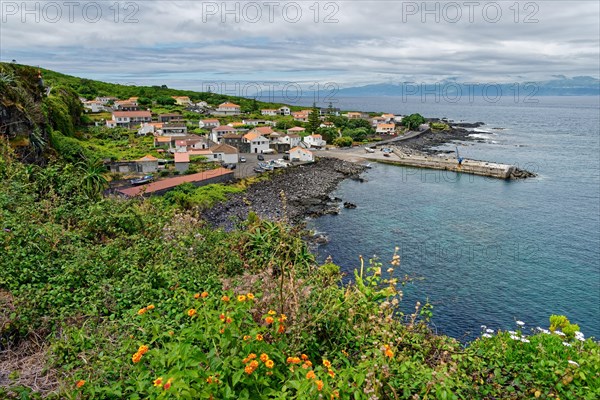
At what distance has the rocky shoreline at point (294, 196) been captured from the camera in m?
34.2

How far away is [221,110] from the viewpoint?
99312mm

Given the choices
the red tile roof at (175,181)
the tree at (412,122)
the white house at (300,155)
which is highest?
the tree at (412,122)

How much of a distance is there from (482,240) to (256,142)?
39.1 meters

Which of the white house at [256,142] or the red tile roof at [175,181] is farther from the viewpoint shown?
the white house at [256,142]

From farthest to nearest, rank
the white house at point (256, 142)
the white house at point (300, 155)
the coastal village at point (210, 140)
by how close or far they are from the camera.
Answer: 1. the white house at point (256, 142)
2. the white house at point (300, 155)
3. the coastal village at point (210, 140)

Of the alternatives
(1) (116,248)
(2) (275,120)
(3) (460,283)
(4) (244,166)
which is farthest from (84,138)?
(1) (116,248)

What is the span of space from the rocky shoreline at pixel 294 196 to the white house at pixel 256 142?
9357mm

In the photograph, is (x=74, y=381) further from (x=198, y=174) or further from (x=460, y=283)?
(x=198, y=174)

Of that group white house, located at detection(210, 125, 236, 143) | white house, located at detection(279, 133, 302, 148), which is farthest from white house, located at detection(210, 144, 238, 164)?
white house, located at detection(279, 133, 302, 148)

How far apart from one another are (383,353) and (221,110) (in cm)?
9976

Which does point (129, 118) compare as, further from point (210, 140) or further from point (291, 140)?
Answer: point (291, 140)

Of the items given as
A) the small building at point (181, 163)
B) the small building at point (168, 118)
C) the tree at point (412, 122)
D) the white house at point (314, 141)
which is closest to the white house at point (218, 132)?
the white house at point (314, 141)

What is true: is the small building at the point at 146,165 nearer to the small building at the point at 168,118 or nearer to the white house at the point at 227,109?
the small building at the point at 168,118

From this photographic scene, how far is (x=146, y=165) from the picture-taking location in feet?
148
